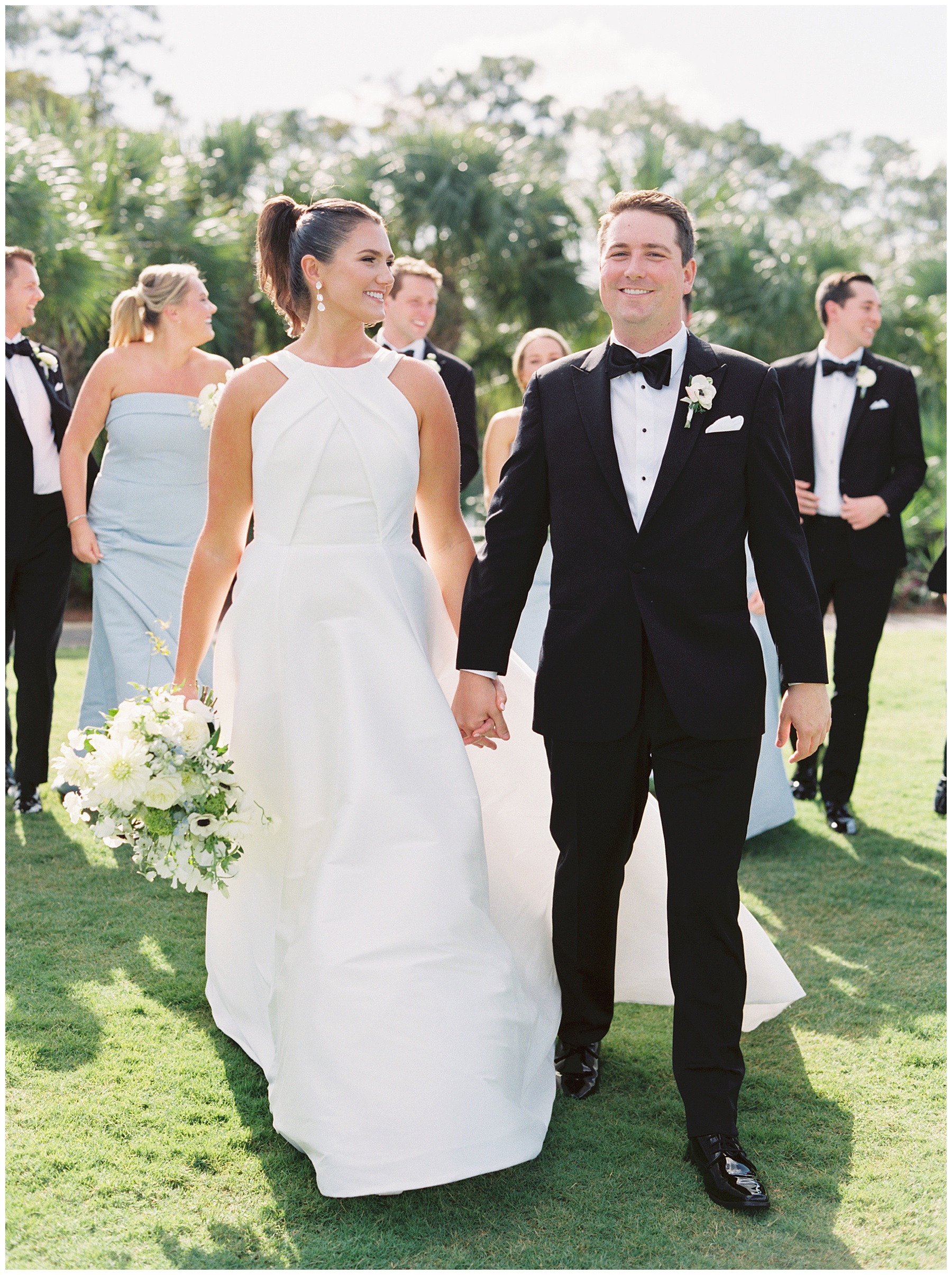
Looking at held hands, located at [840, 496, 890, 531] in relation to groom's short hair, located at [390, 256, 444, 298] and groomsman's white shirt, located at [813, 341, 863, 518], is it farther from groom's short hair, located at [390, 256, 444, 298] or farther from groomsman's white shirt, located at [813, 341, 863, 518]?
groom's short hair, located at [390, 256, 444, 298]

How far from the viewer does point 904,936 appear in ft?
15.4

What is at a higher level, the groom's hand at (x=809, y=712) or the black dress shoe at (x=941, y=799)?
the groom's hand at (x=809, y=712)

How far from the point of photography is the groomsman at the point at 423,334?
5.85 meters

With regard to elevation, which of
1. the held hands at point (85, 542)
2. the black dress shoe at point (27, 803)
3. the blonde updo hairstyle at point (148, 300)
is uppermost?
the blonde updo hairstyle at point (148, 300)


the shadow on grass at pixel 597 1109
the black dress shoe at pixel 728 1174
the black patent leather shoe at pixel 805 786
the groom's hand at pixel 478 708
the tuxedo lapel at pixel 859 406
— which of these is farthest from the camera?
the black patent leather shoe at pixel 805 786

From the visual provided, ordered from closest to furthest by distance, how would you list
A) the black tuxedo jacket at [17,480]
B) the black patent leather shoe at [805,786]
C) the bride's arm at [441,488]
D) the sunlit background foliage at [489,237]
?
the bride's arm at [441,488], the black tuxedo jacket at [17,480], the black patent leather shoe at [805,786], the sunlit background foliage at [489,237]

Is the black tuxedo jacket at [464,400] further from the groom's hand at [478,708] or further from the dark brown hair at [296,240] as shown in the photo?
the groom's hand at [478,708]

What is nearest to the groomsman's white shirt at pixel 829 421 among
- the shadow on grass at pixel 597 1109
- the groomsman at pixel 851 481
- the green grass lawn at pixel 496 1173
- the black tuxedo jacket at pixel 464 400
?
the groomsman at pixel 851 481

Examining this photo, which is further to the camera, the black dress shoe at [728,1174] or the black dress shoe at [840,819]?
the black dress shoe at [840,819]

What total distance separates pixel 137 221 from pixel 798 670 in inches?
436

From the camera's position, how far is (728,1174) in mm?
2906

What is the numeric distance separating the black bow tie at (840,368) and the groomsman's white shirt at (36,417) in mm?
3815

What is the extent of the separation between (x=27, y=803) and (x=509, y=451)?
2867 millimetres

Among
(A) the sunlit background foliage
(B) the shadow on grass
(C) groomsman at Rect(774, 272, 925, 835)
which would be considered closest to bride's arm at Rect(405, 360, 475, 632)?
(B) the shadow on grass
